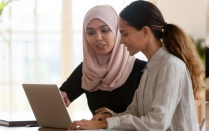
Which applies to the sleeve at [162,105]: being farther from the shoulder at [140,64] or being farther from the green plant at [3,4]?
the green plant at [3,4]

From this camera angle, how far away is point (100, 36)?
1.85 meters

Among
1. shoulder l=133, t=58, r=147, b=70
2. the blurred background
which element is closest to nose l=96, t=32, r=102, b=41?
shoulder l=133, t=58, r=147, b=70

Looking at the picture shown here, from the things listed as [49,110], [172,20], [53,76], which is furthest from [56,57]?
[49,110]

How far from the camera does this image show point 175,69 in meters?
1.18

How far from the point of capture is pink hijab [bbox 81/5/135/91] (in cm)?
190

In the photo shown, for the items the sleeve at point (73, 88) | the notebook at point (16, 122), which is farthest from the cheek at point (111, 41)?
the notebook at point (16, 122)

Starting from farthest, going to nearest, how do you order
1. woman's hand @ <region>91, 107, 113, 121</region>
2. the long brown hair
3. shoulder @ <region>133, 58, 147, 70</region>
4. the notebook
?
1. shoulder @ <region>133, 58, 147, 70</region>
2. the notebook
3. woman's hand @ <region>91, 107, 113, 121</region>
4. the long brown hair

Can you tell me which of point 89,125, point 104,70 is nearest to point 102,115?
point 89,125

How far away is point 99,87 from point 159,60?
72 cm

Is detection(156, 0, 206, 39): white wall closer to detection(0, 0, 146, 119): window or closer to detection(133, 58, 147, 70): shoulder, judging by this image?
detection(0, 0, 146, 119): window

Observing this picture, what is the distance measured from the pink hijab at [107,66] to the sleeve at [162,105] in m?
0.68

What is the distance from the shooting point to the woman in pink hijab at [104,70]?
1.88 m

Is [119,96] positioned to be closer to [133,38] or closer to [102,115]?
[102,115]

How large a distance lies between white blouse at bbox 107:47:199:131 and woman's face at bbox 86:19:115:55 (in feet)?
2.02
